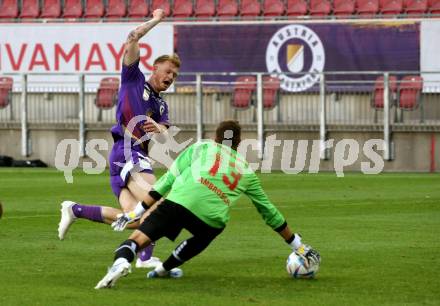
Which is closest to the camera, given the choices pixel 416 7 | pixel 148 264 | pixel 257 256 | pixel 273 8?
pixel 148 264

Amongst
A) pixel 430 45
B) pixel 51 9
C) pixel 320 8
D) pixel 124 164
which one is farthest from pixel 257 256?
pixel 51 9

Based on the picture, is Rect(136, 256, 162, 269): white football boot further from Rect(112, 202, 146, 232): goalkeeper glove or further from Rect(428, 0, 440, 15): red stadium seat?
Rect(428, 0, 440, 15): red stadium seat

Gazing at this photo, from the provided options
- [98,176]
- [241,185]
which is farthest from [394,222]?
[98,176]

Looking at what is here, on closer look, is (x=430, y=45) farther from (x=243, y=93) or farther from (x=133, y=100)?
(x=133, y=100)

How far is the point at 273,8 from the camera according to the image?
33312 millimetres

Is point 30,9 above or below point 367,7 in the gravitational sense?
above

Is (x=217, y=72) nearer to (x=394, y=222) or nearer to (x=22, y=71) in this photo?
(x=22, y=71)

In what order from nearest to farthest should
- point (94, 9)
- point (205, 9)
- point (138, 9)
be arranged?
1. point (205, 9)
2. point (138, 9)
3. point (94, 9)

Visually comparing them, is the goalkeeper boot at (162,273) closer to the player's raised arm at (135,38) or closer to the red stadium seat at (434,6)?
the player's raised arm at (135,38)

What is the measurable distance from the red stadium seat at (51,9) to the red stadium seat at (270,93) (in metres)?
7.27

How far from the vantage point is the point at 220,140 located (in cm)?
1135

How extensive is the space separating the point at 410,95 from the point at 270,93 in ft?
11.0

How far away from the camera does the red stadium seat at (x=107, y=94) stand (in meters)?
31.5

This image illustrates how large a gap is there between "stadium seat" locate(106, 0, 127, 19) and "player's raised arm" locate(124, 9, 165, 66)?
2207 centimetres
